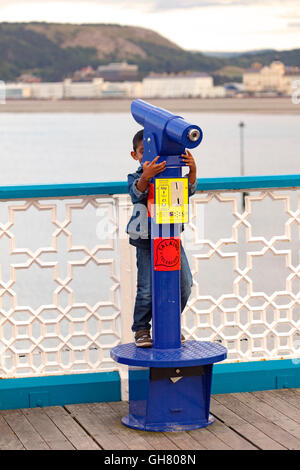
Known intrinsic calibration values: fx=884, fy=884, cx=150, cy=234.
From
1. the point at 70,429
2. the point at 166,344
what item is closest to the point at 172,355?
the point at 166,344

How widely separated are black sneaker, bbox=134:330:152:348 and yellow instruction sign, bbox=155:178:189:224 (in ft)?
1.89

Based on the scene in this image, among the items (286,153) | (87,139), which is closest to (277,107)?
(87,139)

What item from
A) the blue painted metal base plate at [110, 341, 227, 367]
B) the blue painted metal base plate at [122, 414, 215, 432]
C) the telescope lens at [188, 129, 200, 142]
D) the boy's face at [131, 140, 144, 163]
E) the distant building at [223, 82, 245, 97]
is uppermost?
the distant building at [223, 82, 245, 97]

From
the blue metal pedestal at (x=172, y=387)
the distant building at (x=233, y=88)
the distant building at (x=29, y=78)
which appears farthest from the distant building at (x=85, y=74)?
the blue metal pedestal at (x=172, y=387)

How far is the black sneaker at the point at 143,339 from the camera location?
4055 mm

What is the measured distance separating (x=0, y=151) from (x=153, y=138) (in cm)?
6543

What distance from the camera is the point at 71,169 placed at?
49.1 metres

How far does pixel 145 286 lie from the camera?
4.11 m

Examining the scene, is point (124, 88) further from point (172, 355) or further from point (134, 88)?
point (172, 355)

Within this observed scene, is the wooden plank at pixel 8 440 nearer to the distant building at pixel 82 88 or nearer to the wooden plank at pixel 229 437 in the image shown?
the wooden plank at pixel 229 437

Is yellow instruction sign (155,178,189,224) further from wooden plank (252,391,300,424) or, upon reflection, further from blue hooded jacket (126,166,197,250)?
wooden plank (252,391,300,424)

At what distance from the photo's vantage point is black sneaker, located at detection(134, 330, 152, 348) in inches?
160

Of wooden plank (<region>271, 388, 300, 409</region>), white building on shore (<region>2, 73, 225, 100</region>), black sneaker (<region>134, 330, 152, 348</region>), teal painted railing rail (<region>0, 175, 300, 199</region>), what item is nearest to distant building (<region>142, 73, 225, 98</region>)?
white building on shore (<region>2, 73, 225, 100</region>)
